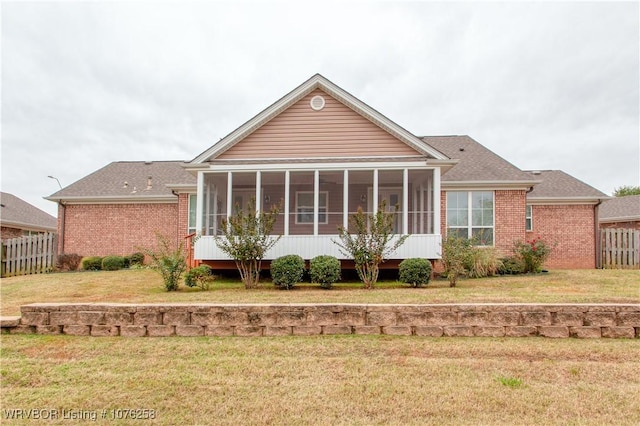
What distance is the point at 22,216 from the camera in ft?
76.9

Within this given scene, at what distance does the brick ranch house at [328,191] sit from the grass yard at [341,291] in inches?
78.8

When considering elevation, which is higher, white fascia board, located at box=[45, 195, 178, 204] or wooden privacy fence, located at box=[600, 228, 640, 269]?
white fascia board, located at box=[45, 195, 178, 204]

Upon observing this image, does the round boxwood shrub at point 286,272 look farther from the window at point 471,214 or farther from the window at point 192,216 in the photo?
the window at point 192,216

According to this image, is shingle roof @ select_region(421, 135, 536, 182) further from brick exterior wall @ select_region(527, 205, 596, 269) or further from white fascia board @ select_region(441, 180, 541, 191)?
brick exterior wall @ select_region(527, 205, 596, 269)

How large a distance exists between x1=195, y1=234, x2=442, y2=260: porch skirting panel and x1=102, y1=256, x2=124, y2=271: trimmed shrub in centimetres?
571

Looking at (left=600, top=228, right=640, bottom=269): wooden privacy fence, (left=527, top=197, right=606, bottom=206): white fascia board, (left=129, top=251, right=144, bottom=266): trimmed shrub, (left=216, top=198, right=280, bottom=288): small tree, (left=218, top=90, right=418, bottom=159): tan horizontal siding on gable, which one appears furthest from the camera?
(left=129, top=251, right=144, bottom=266): trimmed shrub

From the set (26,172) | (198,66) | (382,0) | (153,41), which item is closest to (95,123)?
(26,172)

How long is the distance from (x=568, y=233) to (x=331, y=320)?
1452 centimetres

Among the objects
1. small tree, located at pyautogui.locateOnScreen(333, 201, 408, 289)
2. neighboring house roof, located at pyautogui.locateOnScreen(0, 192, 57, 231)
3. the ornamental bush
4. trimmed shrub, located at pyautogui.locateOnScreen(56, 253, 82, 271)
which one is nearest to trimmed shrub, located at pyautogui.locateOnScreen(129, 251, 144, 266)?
trimmed shrub, located at pyautogui.locateOnScreen(56, 253, 82, 271)

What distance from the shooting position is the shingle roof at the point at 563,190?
16.0 meters

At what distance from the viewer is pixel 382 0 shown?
12039 millimetres

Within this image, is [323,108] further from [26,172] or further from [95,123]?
[26,172]

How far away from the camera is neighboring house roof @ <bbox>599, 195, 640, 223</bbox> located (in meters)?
21.1

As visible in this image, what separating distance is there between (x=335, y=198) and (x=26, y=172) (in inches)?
1007
